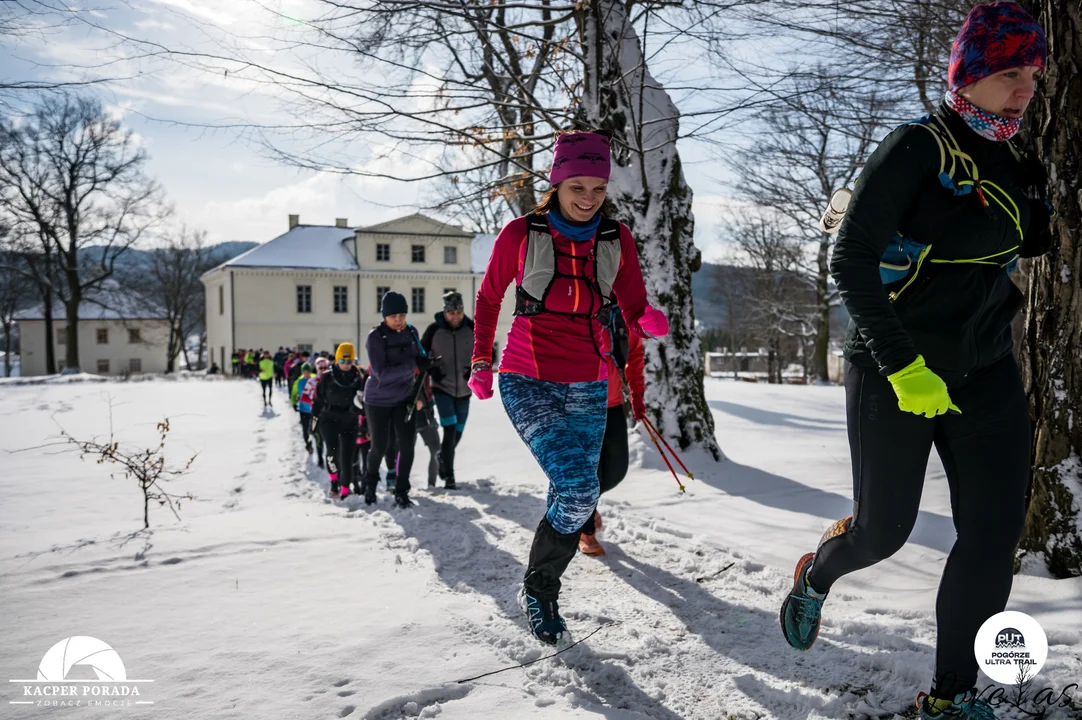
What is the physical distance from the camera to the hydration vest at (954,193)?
2.08 m

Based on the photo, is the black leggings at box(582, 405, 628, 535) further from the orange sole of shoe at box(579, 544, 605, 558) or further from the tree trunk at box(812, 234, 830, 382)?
the tree trunk at box(812, 234, 830, 382)

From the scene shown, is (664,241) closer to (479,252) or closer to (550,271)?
(550,271)

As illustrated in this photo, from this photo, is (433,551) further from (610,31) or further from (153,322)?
(153,322)

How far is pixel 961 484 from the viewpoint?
2148 mm

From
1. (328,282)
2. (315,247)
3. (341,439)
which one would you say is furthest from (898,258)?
(315,247)

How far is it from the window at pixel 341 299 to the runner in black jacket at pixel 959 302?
151ft

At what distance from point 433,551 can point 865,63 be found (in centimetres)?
642

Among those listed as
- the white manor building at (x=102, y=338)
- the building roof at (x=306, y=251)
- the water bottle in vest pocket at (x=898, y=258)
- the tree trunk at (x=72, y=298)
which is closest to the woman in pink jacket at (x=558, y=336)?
the water bottle in vest pocket at (x=898, y=258)

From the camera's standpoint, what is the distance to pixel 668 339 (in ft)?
23.8

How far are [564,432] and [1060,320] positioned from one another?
2.39 meters

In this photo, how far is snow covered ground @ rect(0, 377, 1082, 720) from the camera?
7.95 feet

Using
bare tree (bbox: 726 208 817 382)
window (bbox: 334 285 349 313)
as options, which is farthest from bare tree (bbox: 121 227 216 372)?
bare tree (bbox: 726 208 817 382)

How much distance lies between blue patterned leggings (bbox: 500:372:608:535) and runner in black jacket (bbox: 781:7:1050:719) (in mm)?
1173

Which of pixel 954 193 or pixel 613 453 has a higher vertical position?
pixel 954 193
